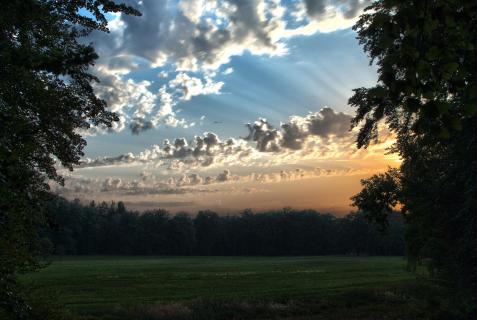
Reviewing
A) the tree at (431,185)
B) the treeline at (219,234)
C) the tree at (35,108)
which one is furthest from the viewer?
the treeline at (219,234)

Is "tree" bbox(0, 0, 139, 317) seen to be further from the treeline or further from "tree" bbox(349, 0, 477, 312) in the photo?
the treeline

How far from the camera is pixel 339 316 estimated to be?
2620cm

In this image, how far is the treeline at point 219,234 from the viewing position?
468 feet

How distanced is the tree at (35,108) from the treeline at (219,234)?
13265 centimetres

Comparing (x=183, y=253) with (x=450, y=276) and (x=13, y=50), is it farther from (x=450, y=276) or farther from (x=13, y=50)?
(x=13, y=50)

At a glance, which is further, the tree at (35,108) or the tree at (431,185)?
the tree at (431,185)

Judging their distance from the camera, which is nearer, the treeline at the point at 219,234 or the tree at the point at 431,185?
the tree at the point at 431,185

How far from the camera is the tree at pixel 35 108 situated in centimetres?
793

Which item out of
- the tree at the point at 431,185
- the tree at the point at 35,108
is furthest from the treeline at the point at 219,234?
the tree at the point at 35,108

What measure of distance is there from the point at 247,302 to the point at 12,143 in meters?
22.3

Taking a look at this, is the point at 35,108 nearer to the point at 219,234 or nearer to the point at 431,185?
the point at 431,185

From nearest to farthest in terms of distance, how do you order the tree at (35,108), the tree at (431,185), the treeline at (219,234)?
the tree at (35,108), the tree at (431,185), the treeline at (219,234)

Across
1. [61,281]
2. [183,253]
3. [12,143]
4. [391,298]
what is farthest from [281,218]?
[12,143]

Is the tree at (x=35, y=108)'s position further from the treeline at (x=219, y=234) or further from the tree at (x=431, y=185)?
the treeline at (x=219, y=234)
